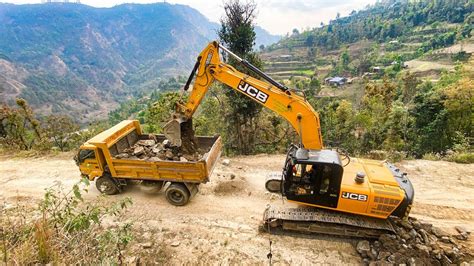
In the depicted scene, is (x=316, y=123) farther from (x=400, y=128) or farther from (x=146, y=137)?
(x=400, y=128)

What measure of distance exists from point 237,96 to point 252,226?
26.0ft

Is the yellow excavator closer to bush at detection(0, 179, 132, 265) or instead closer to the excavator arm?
the excavator arm

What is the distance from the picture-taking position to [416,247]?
651 centimetres

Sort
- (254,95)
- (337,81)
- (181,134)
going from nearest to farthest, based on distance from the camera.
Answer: (254,95)
(181,134)
(337,81)

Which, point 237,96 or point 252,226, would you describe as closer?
point 252,226

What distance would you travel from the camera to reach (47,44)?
647 ft

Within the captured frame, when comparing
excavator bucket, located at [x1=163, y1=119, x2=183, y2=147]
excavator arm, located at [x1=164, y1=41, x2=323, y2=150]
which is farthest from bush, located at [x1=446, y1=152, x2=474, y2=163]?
excavator bucket, located at [x1=163, y1=119, x2=183, y2=147]

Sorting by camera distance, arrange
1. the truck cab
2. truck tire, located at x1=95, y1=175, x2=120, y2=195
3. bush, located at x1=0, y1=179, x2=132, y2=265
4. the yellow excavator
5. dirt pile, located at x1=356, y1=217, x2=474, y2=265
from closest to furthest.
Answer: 1. bush, located at x1=0, y1=179, x2=132, y2=265
2. dirt pile, located at x1=356, y1=217, x2=474, y2=265
3. the yellow excavator
4. the truck cab
5. truck tire, located at x1=95, y1=175, x2=120, y2=195

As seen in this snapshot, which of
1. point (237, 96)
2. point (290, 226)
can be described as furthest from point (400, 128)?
point (290, 226)

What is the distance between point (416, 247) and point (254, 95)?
5514mm

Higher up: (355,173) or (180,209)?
(355,173)

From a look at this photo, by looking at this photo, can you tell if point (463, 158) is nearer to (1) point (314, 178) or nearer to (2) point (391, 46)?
(1) point (314, 178)

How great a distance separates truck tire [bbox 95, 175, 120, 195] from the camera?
9.47 m

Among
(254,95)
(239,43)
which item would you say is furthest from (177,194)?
(239,43)
